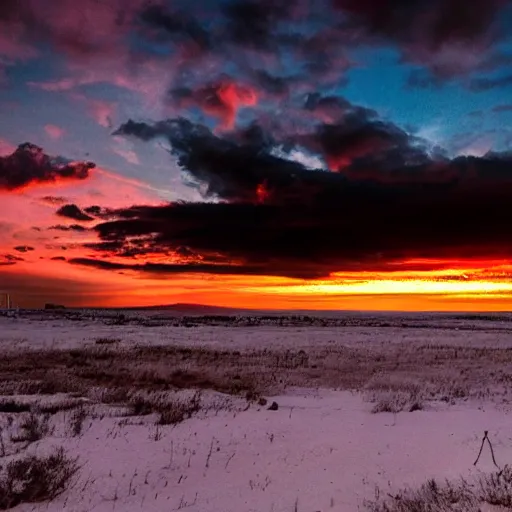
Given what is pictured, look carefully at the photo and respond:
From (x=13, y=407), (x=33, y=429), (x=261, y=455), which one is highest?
(x=33, y=429)

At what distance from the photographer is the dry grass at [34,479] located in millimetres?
7090

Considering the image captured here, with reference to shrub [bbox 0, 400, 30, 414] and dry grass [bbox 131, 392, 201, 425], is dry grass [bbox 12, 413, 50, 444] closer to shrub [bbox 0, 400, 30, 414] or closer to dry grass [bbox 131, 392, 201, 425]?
shrub [bbox 0, 400, 30, 414]

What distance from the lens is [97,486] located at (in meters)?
7.72

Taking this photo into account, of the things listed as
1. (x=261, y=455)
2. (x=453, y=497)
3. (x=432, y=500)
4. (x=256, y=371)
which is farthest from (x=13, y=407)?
(x=256, y=371)

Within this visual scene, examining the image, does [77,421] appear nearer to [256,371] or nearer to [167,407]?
[167,407]

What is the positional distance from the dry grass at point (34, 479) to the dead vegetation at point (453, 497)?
4132 mm

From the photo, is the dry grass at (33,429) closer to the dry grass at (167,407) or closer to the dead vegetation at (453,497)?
the dry grass at (167,407)

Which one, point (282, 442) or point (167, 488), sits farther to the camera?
point (282, 442)

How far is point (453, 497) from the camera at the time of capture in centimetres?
730

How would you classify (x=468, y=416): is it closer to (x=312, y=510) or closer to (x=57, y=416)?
(x=312, y=510)

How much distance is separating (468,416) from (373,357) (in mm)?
19445

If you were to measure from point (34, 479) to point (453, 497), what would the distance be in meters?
5.58

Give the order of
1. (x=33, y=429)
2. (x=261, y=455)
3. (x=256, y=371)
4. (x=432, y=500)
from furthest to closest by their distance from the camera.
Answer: (x=256, y=371)
(x=33, y=429)
(x=261, y=455)
(x=432, y=500)

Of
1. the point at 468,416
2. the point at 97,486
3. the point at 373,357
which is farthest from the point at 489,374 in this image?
the point at 97,486
